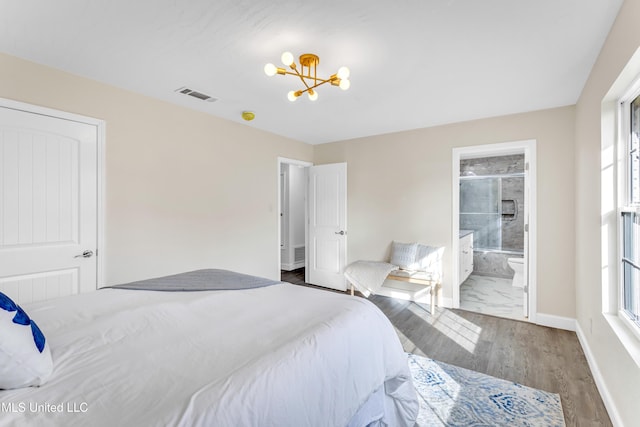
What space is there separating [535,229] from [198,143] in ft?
12.8

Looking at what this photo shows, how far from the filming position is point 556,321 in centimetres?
334

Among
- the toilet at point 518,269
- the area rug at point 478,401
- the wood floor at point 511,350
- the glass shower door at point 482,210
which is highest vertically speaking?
the glass shower door at point 482,210

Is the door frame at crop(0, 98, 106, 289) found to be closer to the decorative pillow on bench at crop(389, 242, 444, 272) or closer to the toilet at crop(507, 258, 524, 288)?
the decorative pillow on bench at crop(389, 242, 444, 272)

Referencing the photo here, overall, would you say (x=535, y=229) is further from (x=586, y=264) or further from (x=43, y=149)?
(x=43, y=149)

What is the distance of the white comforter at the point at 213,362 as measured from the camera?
88 cm

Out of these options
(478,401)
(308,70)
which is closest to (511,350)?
(478,401)

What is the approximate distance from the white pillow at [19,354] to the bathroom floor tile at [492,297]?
408cm

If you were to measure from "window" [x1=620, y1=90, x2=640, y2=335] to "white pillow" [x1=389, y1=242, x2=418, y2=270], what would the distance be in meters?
2.17

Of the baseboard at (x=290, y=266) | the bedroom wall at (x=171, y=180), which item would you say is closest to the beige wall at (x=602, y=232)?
the bedroom wall at (x=171, y=180)

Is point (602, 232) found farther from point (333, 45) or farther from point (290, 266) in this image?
point (290, 266)

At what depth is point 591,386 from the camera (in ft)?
7.29

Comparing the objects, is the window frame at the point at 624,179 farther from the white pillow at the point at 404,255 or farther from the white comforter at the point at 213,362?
the white pillow at the point at 404,255

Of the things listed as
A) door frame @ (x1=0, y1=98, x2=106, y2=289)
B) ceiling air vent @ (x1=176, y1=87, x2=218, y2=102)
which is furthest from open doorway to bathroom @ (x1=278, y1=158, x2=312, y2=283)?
door frame @ (x1=0, y1=98, x2=106, y2=289)

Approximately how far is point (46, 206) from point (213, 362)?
2.31 meters
